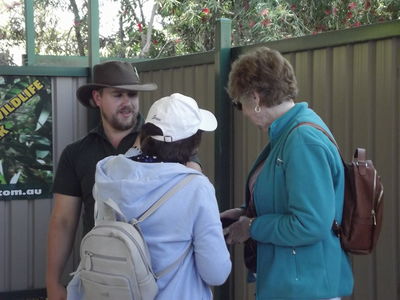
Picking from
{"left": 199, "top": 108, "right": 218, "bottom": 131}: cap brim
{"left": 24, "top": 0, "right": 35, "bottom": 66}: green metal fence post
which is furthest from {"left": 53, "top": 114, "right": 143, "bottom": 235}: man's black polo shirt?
{"left": 24, "top": 0, "right": 35, "bottom": 66}: green metal fence post

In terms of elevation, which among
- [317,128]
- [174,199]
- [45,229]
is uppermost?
[317,128]

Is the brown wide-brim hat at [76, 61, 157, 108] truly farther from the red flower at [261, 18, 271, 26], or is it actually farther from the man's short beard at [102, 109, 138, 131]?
the red flower at [261, 18, 271, 26]

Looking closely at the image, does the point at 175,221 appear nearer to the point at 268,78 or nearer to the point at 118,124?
the point at 268,78

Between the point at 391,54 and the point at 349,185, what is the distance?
0.92 m

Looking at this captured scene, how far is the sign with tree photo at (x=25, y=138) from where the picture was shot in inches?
226

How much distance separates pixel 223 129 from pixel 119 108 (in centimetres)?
112

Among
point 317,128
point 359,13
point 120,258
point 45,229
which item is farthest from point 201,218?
point 359,13

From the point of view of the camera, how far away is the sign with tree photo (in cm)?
575

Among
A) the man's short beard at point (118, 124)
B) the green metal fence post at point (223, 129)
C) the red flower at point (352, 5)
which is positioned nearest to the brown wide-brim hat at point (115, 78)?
the man's short beard at point (118, 124)

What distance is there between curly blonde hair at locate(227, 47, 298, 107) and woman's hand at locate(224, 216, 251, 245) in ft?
1.57

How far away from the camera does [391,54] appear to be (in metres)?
3.15

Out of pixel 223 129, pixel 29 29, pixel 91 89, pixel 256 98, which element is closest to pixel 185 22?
pixel 29 29

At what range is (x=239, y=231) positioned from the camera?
8.92ft

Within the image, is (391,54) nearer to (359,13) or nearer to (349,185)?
(349,185)
